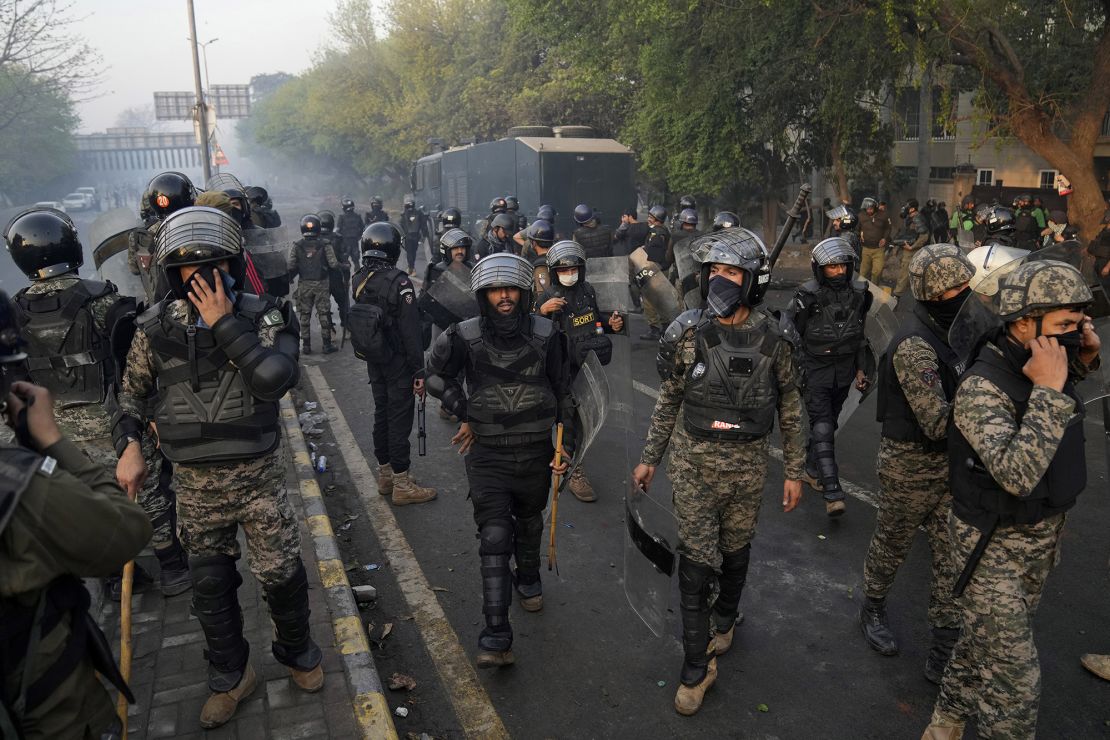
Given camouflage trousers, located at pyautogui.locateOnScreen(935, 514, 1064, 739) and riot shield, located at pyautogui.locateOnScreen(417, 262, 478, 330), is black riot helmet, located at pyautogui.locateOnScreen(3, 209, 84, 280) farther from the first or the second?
camouflage trousers, located at pyautogui.locateOnScreen(935, 514, 1064, 739)

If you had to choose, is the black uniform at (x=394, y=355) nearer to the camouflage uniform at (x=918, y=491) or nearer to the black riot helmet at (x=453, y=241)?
the black riot helmet at (x=453, y=241)

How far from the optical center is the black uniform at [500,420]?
13.6 feet

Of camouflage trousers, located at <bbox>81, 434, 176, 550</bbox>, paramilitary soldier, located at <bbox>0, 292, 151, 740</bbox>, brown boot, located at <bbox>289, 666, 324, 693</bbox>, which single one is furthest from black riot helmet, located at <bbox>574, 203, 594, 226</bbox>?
paramilitary soldier, located at <bbox>0, 292, 151, 740</bbox>

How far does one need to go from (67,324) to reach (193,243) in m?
1.45

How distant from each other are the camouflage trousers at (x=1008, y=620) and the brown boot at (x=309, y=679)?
2.74 metres

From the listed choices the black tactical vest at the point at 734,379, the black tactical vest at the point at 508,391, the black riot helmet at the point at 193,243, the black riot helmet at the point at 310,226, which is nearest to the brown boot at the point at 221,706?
the black tactical vest at the point at 508,391

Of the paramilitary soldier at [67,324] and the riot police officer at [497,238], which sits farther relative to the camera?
the riot police officer at [497,238]

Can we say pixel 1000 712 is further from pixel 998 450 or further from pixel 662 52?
pixel 662 52

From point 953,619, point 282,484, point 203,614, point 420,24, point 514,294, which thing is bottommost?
point 953,619

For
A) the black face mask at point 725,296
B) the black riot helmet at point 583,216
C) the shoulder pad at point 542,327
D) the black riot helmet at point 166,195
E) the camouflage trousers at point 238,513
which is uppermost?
the black riot helmet at point 166,195

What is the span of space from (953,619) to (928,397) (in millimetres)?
1055

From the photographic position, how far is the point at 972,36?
12062 mm

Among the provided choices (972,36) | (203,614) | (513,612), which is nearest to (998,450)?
(513,612)

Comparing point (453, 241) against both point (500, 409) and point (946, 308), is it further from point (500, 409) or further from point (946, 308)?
point (946, 308)
